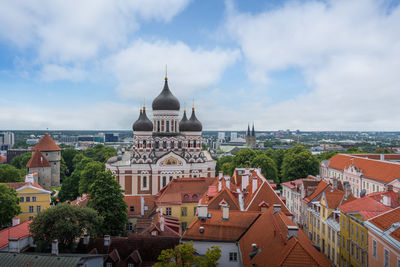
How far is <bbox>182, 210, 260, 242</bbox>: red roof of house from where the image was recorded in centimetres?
2565

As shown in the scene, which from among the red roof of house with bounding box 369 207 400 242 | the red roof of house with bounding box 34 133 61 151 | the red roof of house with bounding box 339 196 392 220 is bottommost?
the red roof of house with bounding box 339 196 392 220

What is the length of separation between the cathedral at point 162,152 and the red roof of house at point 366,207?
35.5 meters

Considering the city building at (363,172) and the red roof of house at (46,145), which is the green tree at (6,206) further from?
the red roof of house at (46,145)

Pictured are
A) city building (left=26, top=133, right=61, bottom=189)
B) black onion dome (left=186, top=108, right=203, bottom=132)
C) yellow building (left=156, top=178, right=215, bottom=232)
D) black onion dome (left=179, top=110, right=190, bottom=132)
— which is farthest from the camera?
city building (left=26, top=133, right=61, bottom=189)

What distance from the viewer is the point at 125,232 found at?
4109cm

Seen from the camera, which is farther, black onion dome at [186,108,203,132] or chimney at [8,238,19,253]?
black onion dome at [186,108,203,132]

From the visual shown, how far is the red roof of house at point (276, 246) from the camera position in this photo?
1883cm

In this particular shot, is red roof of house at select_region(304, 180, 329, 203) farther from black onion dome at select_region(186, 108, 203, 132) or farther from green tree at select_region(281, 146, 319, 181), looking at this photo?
green tree at select_region(281, 146, 319, 181)

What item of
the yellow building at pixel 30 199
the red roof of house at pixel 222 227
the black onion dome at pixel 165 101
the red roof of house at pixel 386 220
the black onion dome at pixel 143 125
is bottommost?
the yellow building at pixel 30 199

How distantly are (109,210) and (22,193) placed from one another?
15295 millimetres

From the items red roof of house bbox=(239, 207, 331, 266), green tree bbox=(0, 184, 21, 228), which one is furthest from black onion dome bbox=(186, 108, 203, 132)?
red roof of house bbox=(239, 207, 331, 266)

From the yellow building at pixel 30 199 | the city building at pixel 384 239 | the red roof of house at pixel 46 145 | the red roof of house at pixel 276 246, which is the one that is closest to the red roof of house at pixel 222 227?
the red roof of house at pixel 276 246

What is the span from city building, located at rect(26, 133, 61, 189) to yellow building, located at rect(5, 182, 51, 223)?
30009mm

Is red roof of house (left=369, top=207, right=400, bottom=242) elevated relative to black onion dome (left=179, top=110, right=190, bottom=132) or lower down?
lower down
